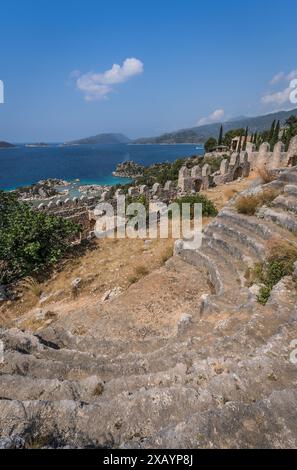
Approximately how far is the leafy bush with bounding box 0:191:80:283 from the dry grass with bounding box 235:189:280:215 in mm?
7928

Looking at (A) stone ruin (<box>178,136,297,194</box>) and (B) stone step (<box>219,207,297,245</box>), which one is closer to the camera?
(B) stone step (<box>219,207,297,245</box>)

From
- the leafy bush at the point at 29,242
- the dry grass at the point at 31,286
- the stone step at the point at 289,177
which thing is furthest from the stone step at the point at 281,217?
the dry grass at the point at 31,286

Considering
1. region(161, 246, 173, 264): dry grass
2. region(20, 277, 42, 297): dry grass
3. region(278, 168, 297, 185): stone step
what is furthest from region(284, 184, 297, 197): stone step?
region(20, 277, 42, 297): dry grass

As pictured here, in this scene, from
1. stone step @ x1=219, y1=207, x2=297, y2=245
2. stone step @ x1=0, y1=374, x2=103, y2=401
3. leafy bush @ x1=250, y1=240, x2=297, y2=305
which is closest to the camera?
stone step @ x1=0, y1=374, x2=103, y2=401

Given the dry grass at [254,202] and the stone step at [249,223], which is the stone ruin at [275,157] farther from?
the stone step at [249,223]

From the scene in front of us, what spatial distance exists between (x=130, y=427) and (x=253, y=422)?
157 centimetres

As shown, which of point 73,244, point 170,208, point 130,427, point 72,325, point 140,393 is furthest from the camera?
point 170,208

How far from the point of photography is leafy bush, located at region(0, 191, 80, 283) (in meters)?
13.5

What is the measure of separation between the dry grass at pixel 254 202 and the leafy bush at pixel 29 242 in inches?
312

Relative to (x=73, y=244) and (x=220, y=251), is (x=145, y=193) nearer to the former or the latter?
(x=73, y=244)

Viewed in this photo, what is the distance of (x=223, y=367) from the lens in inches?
209

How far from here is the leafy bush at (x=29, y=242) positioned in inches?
531

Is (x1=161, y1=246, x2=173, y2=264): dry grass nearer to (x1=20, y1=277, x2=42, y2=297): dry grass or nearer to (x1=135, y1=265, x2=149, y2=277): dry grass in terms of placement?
(x1=135, y1=265, x2=149, y2=277): dry grass
